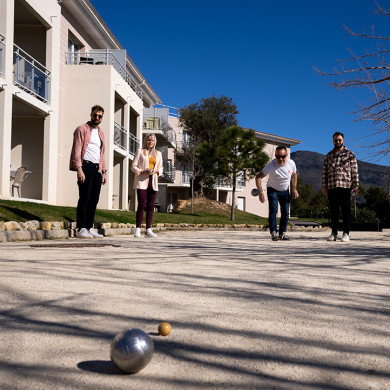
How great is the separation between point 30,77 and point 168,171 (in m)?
24.9

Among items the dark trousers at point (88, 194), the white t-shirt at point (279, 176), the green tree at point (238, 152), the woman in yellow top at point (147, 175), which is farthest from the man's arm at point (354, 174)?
the green tree at point (238, 152)

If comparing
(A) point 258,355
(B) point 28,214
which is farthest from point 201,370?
(B) point 28,214

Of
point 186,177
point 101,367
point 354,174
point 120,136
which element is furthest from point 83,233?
point 186,177

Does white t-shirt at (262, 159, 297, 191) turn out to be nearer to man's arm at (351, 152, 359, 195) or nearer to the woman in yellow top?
man's arm at (351, 152, 359, 195)

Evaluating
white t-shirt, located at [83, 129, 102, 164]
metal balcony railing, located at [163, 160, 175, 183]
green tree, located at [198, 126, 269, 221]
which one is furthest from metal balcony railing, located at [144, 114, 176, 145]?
white t-shirt, located at [83, 129, 102, 164]

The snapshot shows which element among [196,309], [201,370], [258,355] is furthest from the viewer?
[196,309]

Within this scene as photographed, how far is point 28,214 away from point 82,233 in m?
1.82

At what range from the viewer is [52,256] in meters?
4.57

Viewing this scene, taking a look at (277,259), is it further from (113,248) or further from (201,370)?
(201,370)

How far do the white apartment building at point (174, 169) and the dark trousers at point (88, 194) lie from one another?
88.4 feet

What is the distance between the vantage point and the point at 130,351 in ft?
4.86

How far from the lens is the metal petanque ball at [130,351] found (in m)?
1.48

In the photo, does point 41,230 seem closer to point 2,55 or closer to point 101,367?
point 101,367

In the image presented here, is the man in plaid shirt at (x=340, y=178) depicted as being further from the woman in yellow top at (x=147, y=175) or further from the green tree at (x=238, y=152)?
the green tree at (x=238, y=152)
